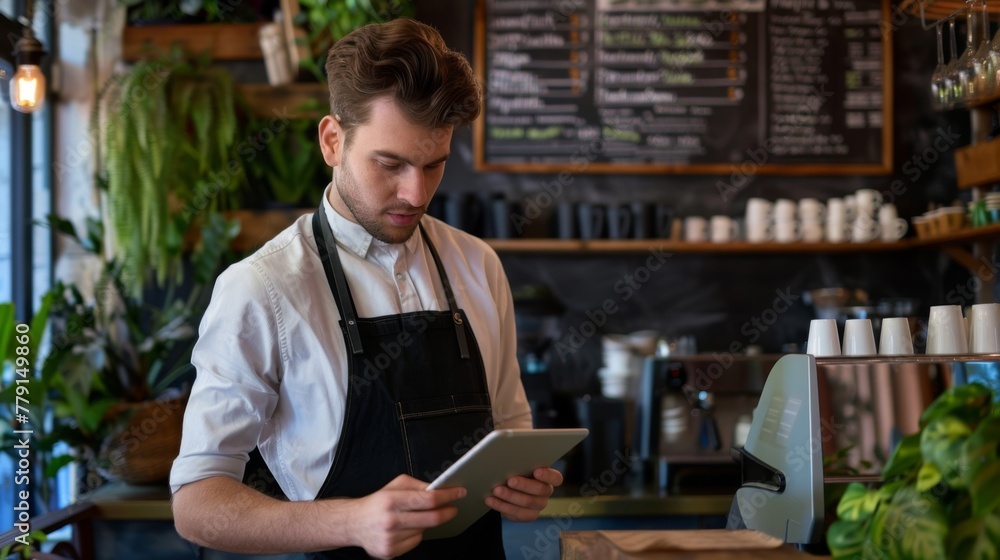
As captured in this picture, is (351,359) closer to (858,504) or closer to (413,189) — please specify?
(413,189)

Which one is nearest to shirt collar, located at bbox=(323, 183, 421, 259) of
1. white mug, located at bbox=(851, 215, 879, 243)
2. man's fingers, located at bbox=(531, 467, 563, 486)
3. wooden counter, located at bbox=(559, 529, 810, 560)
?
man's fingers, located at bbox=(531, 467, 563, 486)

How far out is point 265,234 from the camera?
3.10 meters

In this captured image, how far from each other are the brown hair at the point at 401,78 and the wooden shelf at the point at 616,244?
1.56 m

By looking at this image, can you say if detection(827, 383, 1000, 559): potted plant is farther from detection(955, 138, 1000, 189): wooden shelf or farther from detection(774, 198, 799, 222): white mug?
detection(774, 198, 799, 222): white mug

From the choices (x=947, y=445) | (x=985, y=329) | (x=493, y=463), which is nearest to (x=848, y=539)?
(x=947, y=445)

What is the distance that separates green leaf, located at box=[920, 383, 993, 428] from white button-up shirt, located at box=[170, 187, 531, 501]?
2.91ft

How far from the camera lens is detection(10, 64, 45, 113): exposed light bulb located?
2.24 meters

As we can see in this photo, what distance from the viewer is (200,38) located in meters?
3.32

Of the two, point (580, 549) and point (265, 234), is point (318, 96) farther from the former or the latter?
point (580, 549)

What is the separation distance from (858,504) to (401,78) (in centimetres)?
95

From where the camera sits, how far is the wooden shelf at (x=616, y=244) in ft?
10.2

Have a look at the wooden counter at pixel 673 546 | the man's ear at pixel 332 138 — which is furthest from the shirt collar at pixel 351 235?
the wooden counter at pixel 673 546

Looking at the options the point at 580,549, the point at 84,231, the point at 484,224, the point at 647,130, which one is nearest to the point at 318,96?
the point at 484,224

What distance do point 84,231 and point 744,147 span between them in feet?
7.89
